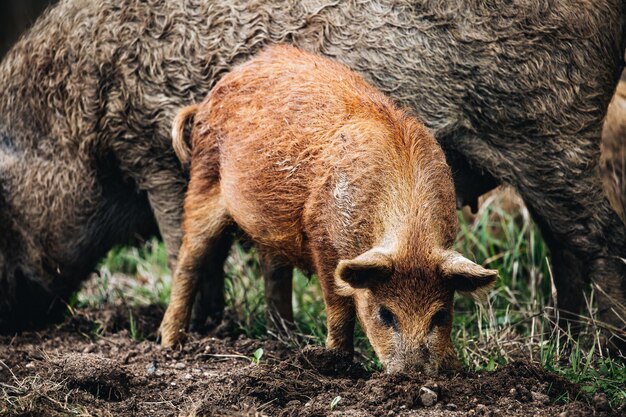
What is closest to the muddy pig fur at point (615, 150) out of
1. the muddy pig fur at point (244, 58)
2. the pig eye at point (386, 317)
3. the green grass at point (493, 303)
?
the green grass at point (493, 303)

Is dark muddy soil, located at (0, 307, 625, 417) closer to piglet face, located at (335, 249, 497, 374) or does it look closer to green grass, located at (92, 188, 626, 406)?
piglet face, located at (335, 249, 497, 374)

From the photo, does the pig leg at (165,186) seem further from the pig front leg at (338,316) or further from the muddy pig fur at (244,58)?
the pig front leg at (338,316)

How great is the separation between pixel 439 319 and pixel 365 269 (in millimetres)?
430

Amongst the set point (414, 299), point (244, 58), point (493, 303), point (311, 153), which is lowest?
point (493, 303)

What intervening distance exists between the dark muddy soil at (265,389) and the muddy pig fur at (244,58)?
3.68ft

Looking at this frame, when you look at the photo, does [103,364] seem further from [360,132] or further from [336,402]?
[360,132]

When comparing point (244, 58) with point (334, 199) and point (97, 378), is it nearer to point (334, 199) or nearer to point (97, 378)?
point (334, 199)

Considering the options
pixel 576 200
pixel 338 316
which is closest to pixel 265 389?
pixel 338 316

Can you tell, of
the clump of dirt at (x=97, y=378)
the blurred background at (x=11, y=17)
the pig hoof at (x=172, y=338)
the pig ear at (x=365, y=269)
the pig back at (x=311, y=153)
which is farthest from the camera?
the blurred background at (x=11, y=17)

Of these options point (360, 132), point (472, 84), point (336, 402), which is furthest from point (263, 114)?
point (336, 402)

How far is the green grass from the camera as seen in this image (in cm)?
491

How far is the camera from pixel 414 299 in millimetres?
4047

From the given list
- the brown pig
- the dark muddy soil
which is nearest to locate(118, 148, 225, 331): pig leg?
the brown pig

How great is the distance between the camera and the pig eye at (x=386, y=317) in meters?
4.11
